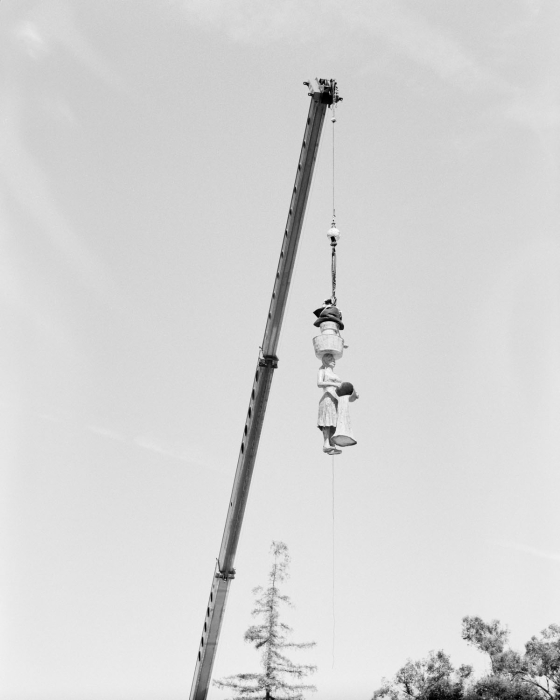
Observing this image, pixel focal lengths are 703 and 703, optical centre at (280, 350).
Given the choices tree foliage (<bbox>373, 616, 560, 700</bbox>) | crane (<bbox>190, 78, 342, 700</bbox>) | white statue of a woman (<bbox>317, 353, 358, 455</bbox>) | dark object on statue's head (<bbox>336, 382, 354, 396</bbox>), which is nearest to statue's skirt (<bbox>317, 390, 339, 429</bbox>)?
white statue of a woman (<bbox>317, 353, 358, 455</bbox>)

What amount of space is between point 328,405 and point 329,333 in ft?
3.30

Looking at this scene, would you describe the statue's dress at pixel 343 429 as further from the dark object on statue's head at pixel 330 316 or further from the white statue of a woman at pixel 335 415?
the dark object on statue's head at pixel 330 316

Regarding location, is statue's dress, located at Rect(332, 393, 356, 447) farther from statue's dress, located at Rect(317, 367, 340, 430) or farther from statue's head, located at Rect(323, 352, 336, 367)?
statue's head, located at Rect(323, 352, 336, 367)

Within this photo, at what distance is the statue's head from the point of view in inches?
364

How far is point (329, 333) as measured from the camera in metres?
9.23

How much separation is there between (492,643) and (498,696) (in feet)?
9.77

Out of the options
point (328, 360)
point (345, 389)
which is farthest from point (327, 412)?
point (328, 360)

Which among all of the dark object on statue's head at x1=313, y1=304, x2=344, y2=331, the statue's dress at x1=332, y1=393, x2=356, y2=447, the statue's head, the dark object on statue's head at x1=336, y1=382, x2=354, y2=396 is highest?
the dark object on statue's head at x1=313, y1=304, x2=344, y2=331

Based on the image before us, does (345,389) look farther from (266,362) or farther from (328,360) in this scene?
(266,362)

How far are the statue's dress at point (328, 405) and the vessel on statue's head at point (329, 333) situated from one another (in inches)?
11.4

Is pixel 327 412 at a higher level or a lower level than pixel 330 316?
lower

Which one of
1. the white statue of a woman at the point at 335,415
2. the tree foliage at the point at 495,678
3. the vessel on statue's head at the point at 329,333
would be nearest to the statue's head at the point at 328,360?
the vessel on statue's head at the point at 329,333

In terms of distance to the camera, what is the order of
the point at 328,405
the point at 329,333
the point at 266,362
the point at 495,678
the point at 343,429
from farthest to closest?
the point at 495,678
the point at 266,362
the point at 329,333
the point at 328,405
the point at 343,429

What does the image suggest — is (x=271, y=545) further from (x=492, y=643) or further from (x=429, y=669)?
(x=492, y=643)
